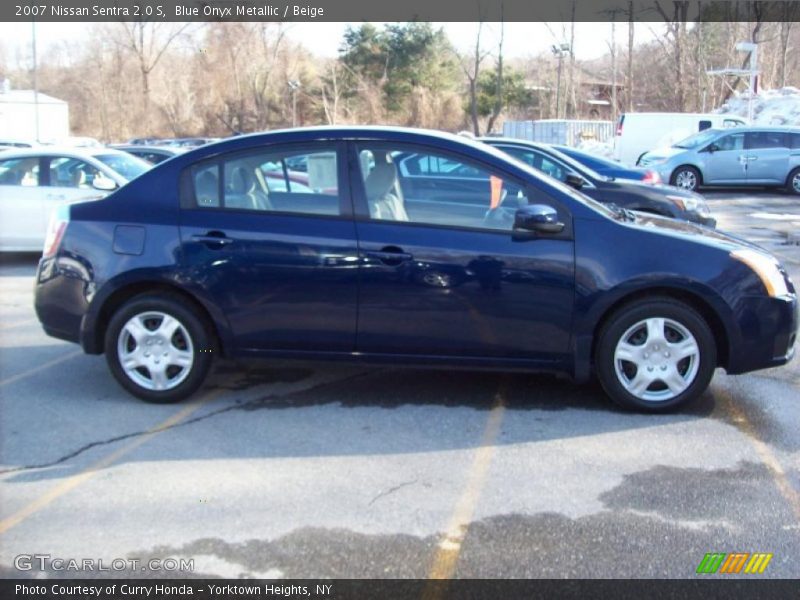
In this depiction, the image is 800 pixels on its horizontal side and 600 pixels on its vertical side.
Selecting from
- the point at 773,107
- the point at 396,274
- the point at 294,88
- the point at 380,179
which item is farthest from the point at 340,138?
the point at 294,88

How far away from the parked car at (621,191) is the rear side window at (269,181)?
533 cm

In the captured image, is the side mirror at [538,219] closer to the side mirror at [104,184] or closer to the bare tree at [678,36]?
the side mirror at [104,184]

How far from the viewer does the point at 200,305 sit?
520 cm

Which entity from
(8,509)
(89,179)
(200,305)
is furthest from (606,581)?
(89,179)

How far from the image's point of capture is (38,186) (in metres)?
10.5

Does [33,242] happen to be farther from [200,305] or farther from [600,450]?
[600,450]

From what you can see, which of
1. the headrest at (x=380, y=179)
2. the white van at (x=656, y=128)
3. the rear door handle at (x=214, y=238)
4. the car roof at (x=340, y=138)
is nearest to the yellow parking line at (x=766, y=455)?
the car roof at (x=340, y=138)

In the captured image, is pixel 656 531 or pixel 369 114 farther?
pixel 369 114

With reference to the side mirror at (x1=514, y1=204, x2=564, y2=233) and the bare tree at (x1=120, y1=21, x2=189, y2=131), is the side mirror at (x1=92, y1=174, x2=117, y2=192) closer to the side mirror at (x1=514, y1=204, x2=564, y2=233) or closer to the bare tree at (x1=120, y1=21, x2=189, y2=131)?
the side mirror at (x1=514, y1=204, x2=564, y2=233)

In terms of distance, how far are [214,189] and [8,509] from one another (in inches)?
87.2

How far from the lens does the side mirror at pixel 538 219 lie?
4.78 metres

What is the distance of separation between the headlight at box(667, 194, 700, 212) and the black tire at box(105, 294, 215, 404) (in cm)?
701

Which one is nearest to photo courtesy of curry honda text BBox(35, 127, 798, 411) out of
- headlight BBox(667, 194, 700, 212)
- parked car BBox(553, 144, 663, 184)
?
headlight BBox(667, 194, 700, 212)

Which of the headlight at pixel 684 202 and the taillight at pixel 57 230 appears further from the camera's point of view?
the headlight at pixel 684 202
